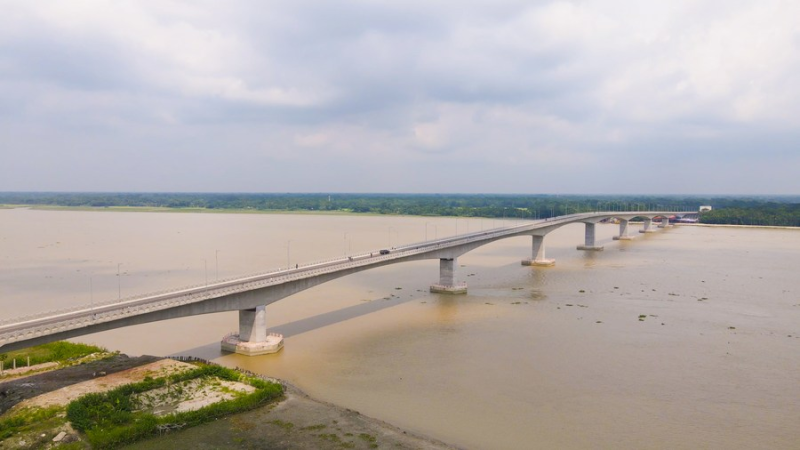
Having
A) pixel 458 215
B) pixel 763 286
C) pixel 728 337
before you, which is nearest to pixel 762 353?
pixel 728 337

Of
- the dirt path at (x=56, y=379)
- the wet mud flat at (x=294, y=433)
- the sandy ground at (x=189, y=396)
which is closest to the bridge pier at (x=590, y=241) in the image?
the wet mud flat at (x=294, y=433)

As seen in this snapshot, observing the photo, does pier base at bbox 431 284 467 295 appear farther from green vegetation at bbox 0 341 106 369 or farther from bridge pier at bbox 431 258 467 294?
green vegetation at bbox 0 341 106 369

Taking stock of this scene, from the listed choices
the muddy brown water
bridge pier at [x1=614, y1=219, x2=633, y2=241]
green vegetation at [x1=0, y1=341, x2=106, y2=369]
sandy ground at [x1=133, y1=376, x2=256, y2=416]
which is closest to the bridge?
green vegetation at [x1=0, y1=341, x2=106, y2=369]

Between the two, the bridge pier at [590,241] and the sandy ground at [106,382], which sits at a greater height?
the bridge pier at [590,241]

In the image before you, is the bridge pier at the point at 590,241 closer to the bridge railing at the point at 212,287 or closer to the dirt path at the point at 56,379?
the bridge railing at the point at 212,287

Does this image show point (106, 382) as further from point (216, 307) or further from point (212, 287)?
point (212, 287)

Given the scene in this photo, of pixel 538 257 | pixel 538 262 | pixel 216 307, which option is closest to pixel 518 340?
pixel 216 307

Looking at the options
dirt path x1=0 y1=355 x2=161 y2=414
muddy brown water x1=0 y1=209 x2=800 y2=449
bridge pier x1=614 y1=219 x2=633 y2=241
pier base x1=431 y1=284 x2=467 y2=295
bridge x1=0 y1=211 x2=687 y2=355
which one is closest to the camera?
dirt path x1=0 y1=355 x2=161 y2=414
